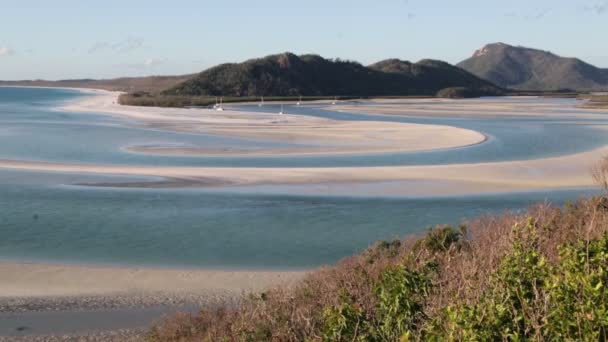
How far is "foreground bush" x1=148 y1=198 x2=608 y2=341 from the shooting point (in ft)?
19.0

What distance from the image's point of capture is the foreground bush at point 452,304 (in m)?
5.80

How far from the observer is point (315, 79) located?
140750mm

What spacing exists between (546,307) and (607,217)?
5214 millimetres

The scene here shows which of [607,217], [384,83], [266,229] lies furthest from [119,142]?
[384,83]

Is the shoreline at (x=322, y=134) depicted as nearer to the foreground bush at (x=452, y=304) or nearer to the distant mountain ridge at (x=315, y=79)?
the foreground bush at (x=452, y=304)

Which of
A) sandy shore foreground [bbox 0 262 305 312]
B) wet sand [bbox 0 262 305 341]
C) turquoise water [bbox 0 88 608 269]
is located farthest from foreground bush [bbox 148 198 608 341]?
turquoise water [bbox 0 88 608 269]

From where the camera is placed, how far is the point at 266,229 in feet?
66.6

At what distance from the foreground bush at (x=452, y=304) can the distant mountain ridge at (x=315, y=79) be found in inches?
4487

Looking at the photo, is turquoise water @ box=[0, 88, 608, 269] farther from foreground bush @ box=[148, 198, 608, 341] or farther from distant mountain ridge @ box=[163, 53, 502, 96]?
distant mountain ridge @ box=[163, 53, 502, 96]

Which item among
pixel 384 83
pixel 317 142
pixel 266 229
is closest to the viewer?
pixel 266 229

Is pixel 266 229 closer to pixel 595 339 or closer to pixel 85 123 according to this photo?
pixel 595 339

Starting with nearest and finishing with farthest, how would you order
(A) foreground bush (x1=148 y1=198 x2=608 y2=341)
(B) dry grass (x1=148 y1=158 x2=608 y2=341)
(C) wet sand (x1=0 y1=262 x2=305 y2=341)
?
1. (A) foreground bush (x1=148 y1=198 x2=608 y2=341)
2. (B) dry grass (x1=148 y1=158 x2=608 y2=341)
3. (C) wet sand (x1=0 y1=262 x2=305 y2=341)

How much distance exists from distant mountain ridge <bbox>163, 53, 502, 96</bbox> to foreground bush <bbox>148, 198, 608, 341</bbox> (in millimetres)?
113972

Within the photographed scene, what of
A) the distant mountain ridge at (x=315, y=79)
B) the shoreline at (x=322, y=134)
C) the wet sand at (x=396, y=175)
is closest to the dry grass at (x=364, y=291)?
the wet sand at (x=396, y=175)
